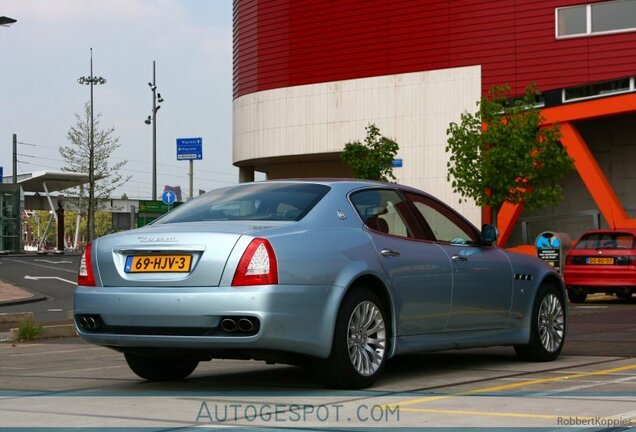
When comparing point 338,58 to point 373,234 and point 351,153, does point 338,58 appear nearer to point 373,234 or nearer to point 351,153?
point 351,153

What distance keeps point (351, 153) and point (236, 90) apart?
24.4 m

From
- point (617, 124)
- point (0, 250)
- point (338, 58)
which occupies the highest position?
point (338, 58)

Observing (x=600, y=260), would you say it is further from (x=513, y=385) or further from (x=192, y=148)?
(x=513, y=385)

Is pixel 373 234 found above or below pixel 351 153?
below

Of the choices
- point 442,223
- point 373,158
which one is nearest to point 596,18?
point 373,158

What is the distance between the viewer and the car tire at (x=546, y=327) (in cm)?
1002

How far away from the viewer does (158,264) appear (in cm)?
774

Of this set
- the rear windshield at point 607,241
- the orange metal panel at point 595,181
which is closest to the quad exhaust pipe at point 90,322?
the rear windshield at point 607,241

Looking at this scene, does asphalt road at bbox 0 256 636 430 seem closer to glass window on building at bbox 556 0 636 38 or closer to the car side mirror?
the car side mirror

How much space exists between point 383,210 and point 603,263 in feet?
49.4

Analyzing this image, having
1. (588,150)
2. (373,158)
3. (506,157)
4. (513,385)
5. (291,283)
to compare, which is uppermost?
(588,150)

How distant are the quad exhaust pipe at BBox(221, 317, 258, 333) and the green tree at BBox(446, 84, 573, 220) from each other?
2630 cm

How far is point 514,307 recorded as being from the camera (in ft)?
32.2

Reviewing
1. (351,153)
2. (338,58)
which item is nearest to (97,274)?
(351,153)
